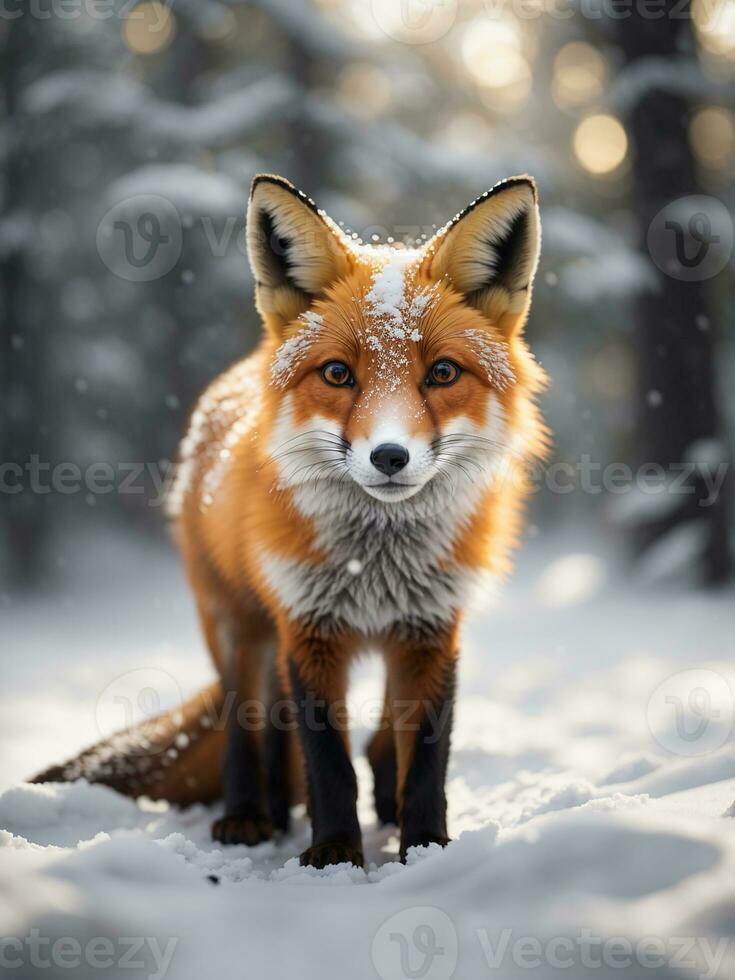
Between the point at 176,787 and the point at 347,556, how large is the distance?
56.1 inches

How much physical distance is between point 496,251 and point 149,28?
860 centimetres

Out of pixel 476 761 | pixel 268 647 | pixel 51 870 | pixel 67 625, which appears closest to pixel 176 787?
pixel 268 647

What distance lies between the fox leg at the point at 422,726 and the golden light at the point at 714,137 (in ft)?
29.4

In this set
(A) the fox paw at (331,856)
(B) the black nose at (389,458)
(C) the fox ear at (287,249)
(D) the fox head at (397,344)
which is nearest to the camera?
(B) the black nose at (389,458)

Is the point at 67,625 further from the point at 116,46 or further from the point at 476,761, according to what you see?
the point at 116,46

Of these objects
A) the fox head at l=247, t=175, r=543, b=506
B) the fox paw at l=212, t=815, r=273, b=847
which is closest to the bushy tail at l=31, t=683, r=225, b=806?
the fox paw at l=212, t=815, r=273, b=847

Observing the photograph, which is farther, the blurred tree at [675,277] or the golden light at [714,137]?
the golden light at [714,137]

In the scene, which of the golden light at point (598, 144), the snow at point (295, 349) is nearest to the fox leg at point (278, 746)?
the snow at point (295, 349)

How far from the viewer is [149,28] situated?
30.6 feet

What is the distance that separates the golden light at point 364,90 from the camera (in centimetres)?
865

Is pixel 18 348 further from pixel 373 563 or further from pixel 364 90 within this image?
pixel 373 563

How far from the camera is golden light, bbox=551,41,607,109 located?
9750 millimetres

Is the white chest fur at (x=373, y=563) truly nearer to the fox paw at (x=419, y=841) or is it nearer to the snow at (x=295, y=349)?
the snow at (x=295, y=349)

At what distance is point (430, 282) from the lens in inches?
100
